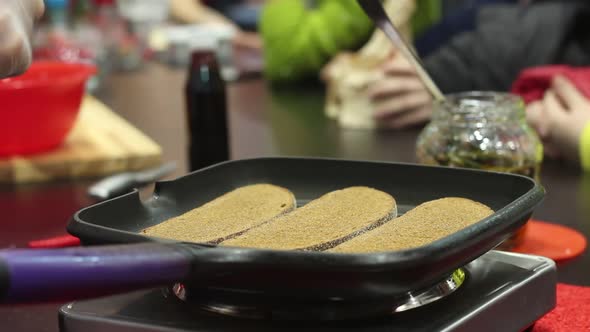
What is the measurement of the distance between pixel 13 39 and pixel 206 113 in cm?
49

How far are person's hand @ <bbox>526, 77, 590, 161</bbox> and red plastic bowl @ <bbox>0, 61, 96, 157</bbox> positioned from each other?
2.04 feet

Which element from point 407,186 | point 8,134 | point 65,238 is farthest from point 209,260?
point 8,134

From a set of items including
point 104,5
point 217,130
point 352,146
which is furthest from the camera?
point 104,5

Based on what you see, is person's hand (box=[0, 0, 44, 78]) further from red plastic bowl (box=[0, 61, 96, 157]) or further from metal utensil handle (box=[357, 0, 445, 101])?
red plastic bowl (box=[0, 61, 96, 157])

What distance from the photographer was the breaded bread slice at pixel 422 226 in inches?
23.0

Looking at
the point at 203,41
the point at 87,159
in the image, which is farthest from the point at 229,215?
the point at 203,41

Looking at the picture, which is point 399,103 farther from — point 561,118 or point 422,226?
point 422,226

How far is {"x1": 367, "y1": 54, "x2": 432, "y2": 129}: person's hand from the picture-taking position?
1485mm

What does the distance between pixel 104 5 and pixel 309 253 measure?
1.86 metres

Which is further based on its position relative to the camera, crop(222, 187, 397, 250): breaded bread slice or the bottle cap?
the bottle cap

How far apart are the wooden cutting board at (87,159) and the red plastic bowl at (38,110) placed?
20mm

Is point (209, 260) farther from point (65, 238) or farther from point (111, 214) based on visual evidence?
point (65, 238)

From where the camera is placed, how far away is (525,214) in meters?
0.59

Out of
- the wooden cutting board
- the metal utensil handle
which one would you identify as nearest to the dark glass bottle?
the wooden cutting board
